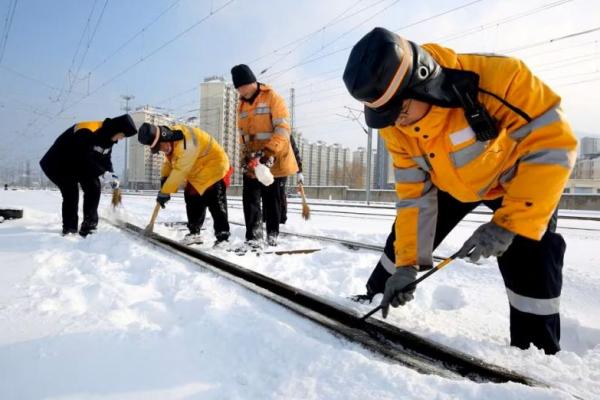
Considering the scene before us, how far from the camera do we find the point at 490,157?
5.39ft

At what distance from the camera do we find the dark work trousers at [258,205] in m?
4.15

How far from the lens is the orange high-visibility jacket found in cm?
143

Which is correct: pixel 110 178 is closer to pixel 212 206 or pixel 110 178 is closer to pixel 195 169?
pixel 195 169

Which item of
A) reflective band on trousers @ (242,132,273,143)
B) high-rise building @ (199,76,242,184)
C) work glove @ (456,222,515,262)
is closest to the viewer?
work glove @ (456,222,515,262)

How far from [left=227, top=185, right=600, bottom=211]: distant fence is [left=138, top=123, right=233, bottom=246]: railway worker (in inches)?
676

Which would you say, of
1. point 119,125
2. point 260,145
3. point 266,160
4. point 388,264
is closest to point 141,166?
point 119,125

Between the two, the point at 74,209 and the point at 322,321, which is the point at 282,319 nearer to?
the point at 322,321

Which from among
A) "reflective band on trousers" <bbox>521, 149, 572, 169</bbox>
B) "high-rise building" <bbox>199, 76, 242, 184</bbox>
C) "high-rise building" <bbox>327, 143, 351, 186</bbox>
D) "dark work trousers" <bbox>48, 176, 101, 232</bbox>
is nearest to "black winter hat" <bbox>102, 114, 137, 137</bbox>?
"dark work trousers" <bbox>48, 176, 101, 232</bbox>

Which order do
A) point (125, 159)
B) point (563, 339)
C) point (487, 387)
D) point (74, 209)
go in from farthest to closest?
point (125, 159) < point (74, 209) < point (563, 339) < point (487, 387)

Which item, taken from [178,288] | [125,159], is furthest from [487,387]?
[125,159]

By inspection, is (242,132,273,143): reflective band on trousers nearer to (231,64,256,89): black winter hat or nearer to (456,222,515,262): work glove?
(231,64,256,89): black winter hat

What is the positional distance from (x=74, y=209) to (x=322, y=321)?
14.6 ft

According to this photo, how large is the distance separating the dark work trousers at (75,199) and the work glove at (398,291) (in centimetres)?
453

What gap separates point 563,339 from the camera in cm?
200
